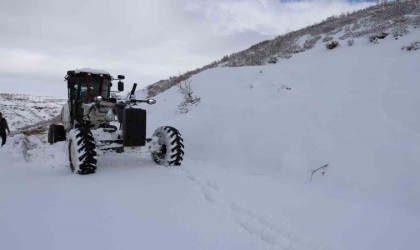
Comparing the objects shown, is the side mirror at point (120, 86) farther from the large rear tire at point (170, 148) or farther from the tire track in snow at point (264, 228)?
the tire track in snow at point (264, 228)

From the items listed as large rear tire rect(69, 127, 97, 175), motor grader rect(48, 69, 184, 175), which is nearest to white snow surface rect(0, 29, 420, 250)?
large rear tire rect(69, 127, 97, 175)

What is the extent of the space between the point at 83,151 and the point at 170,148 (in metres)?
1.89

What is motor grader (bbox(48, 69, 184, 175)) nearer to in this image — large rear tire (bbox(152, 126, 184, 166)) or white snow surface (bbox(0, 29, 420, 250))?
large rear tire (bbox(152, 126, 184, 166))

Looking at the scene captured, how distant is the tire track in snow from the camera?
3.85 metres

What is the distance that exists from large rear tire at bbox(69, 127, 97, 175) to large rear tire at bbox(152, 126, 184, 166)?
1.63 m

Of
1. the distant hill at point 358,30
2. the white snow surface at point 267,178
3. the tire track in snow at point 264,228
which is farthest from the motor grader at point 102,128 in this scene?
the distant hill at point 358,30

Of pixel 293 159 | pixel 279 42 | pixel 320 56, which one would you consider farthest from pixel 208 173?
pixel 279 42

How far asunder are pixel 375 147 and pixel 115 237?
4.88 m

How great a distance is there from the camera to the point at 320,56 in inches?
520

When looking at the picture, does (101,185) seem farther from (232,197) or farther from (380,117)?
(380,117)

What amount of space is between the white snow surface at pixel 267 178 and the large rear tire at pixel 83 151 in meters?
0.24

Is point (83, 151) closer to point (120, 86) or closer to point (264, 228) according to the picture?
point (120, 86)

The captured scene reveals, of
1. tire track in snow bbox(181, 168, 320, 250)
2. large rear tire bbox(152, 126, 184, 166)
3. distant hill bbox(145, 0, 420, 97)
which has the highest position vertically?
distant hill bbox(145, 0, 420, 97)

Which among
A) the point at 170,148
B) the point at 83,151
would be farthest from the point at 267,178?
the point at 83,151
